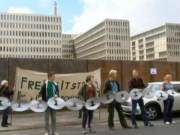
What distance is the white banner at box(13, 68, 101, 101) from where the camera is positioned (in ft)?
38.8

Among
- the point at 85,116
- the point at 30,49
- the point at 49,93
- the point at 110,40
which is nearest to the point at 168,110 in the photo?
the point at 85,116

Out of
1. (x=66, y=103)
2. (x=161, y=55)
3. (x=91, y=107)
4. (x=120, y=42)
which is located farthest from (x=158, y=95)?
(x=120, y=42)

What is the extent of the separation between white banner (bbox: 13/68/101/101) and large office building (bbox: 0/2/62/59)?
12188cm

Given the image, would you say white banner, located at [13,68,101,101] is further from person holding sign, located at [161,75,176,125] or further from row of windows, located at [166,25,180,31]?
row of windows, located at [166,25,180,31]

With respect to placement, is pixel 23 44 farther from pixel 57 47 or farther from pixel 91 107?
pixel 91 107

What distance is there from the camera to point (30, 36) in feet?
457

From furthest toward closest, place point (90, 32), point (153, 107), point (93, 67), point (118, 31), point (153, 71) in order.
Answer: point (90, 32) < point (118, 31) < point (153, 71) < point (93, 67) < point (153, 107)

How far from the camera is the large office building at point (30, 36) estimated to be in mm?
135625

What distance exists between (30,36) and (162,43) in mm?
68798

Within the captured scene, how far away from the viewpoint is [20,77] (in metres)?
11.8

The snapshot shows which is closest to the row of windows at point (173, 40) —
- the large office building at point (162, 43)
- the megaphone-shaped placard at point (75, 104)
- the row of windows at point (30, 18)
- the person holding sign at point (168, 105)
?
the large office building at point (162, 43)

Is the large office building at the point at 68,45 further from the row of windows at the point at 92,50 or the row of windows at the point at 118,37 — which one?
the row of windows at the point at 118,37

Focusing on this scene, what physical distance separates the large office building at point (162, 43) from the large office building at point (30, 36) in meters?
48.3

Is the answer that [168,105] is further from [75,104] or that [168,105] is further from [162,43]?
[162,43]
